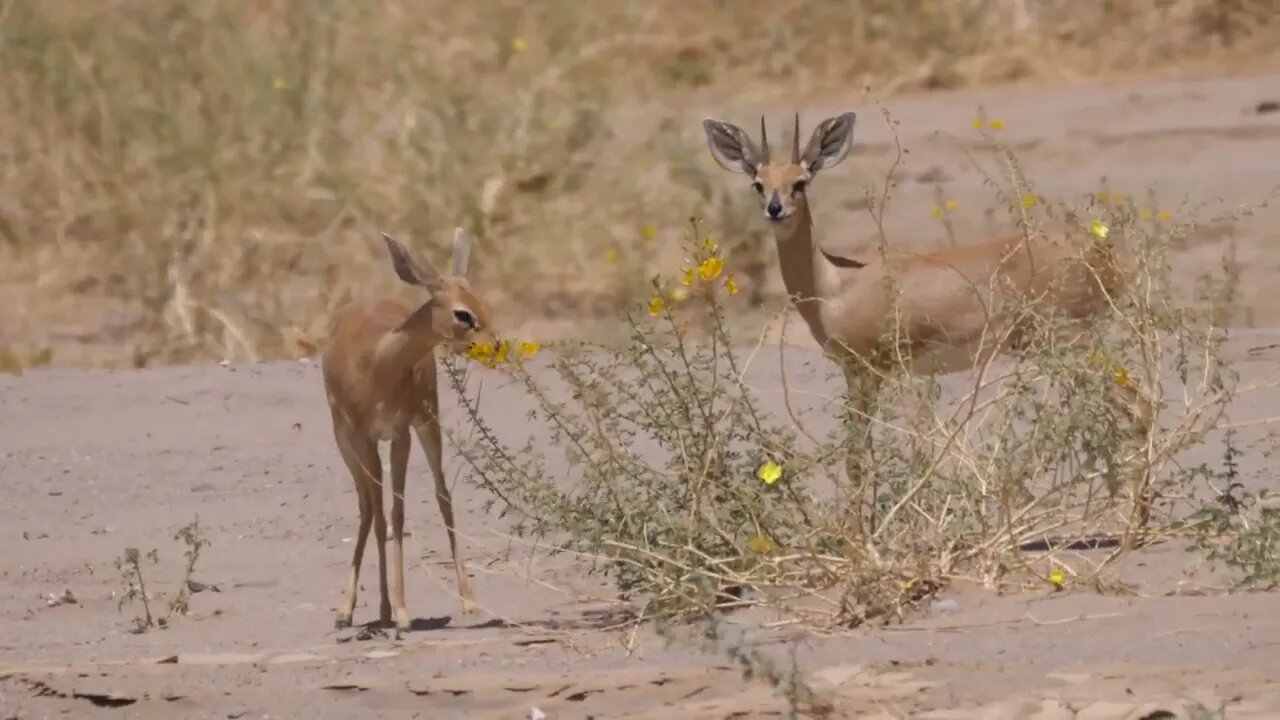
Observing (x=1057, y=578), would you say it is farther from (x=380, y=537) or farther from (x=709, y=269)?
(x=380, y=537)

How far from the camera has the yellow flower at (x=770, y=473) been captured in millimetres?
6193

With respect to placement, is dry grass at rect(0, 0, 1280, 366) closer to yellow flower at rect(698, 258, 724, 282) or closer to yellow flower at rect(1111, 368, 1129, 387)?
yellow flower at rect(1111, 368, 1129, 387)

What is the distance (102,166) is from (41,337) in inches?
62.3

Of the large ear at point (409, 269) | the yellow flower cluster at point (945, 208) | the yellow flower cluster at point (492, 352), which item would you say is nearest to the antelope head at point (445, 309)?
the large ear at point (409, 269)

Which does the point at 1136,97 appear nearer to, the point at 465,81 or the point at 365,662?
the point at 465,81

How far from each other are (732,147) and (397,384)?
2.41 meters

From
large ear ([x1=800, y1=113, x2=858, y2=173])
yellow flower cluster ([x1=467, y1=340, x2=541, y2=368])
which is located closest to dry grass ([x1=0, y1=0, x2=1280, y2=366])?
large ear ([x1=800, y1=113, x2=858, y2=173])

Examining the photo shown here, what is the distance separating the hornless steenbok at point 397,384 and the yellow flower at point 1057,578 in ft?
5.44

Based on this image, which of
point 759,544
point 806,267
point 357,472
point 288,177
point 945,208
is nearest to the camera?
point 759,544

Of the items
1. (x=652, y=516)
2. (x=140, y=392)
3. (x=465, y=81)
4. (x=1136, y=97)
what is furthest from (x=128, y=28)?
(x=652, y=516)

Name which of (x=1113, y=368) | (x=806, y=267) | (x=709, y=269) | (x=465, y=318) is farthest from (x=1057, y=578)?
(x=806, y=267)

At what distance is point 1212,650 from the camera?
540 cm

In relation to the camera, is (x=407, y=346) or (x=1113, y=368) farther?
(x=407, y=346)

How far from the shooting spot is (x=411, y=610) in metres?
7.20
